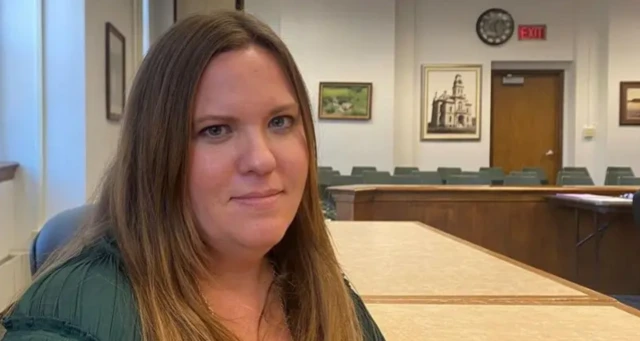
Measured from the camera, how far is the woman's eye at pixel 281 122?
86 cm

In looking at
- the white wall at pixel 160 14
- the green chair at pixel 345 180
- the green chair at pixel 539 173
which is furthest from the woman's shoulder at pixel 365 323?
the green chair at pixel 539 173

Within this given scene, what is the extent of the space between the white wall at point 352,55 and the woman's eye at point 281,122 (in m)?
8.59

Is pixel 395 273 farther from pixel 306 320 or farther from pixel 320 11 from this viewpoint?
pixel 320 11

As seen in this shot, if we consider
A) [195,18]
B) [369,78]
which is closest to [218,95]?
[195,18]

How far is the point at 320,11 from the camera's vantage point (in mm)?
9531

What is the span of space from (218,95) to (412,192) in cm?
446

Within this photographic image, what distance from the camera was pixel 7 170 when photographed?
367 centimetres

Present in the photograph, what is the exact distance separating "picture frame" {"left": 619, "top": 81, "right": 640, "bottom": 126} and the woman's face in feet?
32.3

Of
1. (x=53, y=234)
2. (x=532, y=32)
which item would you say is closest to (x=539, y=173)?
(x=532, y=32)

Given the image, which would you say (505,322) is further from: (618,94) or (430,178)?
(618,94)

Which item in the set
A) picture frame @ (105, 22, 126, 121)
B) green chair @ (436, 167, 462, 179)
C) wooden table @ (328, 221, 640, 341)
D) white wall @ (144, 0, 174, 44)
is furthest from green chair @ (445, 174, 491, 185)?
wooden table @ (328, 221, 640, 341)

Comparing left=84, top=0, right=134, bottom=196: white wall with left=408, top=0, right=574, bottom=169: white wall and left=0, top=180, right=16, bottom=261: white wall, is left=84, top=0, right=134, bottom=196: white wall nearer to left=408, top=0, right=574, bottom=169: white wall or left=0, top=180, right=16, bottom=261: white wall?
left=0, top=180, right=16, bottom=261: white wall

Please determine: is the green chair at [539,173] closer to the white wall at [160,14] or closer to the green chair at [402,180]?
the green chair at [402,180]

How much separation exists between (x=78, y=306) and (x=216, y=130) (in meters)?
0.26
